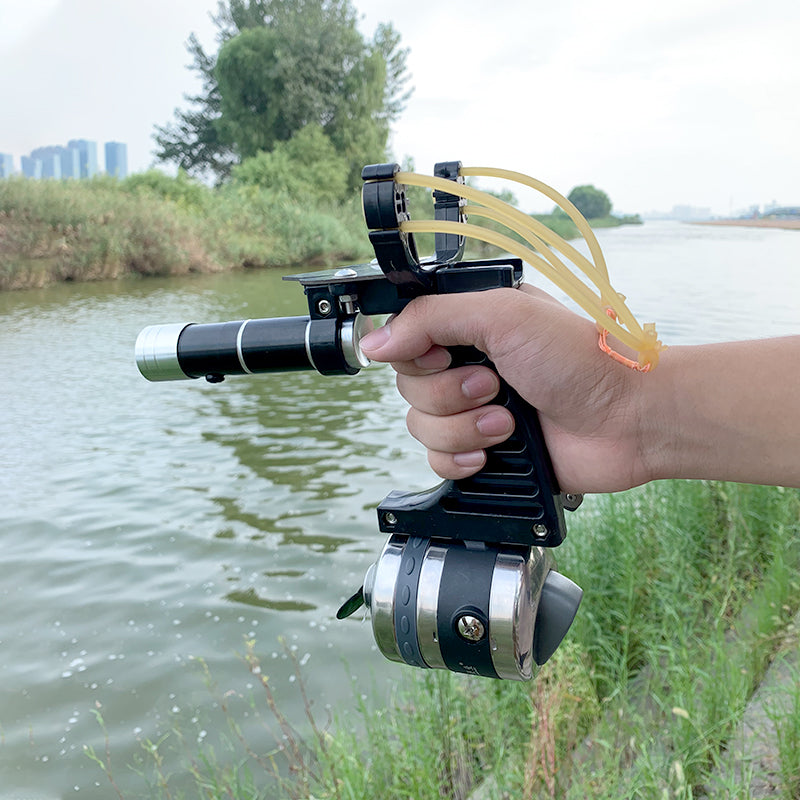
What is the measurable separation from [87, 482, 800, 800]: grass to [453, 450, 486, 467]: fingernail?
0.93m

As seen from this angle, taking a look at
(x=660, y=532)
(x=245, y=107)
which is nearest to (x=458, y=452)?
(x=660, y=532)

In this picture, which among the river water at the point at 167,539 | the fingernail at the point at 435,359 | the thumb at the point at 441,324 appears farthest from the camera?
the river water at the point at 167,539

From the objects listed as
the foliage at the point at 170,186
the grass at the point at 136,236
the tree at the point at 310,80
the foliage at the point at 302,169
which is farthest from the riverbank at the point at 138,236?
the tree at the point at 310,80

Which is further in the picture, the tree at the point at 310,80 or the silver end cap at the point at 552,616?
the tree at the point at 310,80

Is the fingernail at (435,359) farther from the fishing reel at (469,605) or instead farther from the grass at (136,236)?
the grass at (136,236)

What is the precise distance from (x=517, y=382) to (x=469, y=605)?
14.0 inches

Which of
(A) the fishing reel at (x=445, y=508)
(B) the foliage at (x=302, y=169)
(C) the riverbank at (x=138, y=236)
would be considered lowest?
(A) the fishing reel at (x=445, y=508)

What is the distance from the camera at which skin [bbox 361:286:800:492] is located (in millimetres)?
1091

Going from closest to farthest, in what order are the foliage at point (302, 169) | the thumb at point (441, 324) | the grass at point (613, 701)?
1. the thumb at point (441, 324)
2. the grass at point (613, 701)
3. the foliage at point (302, 169)

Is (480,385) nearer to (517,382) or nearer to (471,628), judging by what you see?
(517,382)

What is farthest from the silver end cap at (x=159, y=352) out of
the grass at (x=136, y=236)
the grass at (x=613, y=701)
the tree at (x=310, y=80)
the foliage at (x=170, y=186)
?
the tree at (x=310, y=80)

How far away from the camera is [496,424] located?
3.76ft

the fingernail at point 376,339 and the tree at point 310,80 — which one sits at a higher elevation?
the tree at point 310,80

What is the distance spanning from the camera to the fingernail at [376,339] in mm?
1138
